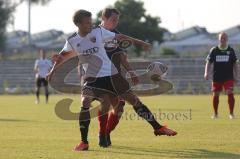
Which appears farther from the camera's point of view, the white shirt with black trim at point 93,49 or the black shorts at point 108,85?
the black shorts at point 108,85

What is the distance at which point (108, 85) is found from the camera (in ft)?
32.8

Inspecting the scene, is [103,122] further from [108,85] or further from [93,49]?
[93,49]

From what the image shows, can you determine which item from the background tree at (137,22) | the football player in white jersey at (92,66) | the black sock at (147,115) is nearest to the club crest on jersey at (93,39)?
the football player in white jersey at (92,66)

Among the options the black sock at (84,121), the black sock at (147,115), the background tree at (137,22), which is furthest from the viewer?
the background tree at (137,22)

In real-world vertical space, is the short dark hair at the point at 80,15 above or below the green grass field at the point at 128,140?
above

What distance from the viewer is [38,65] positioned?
27297mm

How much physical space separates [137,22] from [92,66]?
59.0m

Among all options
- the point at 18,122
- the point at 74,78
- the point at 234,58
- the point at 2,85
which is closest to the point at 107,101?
the point at 18,122

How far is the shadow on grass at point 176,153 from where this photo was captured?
8.91 m

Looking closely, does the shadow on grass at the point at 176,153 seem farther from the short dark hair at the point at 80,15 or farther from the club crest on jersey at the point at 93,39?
the short dark hair at the point at 80,15

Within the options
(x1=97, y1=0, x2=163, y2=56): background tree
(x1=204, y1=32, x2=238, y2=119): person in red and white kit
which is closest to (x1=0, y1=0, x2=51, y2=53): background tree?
(x1=97, y1=0, x2=163, y2=56): background tree

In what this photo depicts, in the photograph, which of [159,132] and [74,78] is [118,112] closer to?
[159,132]

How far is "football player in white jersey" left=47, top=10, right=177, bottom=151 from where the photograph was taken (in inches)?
380

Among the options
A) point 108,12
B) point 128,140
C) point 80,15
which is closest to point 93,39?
point 80,15
